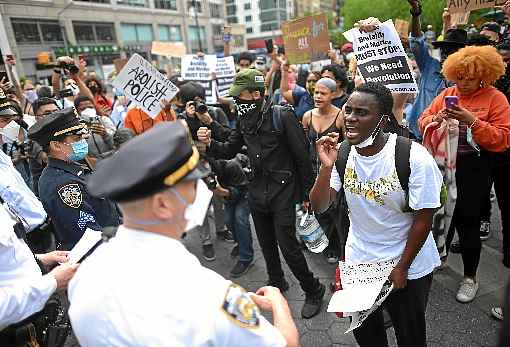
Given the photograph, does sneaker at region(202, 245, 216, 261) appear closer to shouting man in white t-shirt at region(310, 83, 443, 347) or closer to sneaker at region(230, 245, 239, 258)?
sneaker at region(230, 245, 239, 258)

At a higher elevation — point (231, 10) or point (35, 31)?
point (231, 10)

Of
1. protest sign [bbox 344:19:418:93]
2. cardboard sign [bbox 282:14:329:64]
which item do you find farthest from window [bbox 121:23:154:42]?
protest sign [bbox 344:19:418:93]

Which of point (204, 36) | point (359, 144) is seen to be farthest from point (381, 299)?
point (204, 36)

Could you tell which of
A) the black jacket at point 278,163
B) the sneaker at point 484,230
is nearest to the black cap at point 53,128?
the black jacket at point 278,163

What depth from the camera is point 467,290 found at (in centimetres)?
323

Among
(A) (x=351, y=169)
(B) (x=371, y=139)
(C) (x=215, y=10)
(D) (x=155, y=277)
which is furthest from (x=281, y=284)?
(C) (x=215, y=10)

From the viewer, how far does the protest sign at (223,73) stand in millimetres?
7535

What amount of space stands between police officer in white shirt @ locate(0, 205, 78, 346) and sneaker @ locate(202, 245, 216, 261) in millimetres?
2726

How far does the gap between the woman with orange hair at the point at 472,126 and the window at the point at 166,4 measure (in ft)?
150

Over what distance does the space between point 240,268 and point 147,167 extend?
11.0 ft

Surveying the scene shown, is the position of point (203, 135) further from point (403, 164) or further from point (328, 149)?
point (403, 164)

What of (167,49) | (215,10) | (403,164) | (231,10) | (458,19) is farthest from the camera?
(231,10)

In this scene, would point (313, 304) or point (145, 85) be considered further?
point (145, 85)

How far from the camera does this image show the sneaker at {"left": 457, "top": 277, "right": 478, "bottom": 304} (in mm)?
3197
